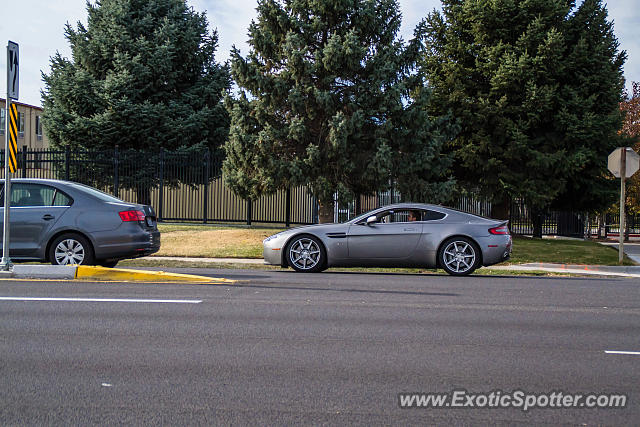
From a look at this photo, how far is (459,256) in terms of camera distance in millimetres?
12016

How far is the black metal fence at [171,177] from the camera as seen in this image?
23.2m

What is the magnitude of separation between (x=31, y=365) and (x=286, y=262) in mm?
7417

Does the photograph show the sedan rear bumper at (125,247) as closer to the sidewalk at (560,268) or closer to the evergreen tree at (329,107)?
the sidewalk at (560,268)

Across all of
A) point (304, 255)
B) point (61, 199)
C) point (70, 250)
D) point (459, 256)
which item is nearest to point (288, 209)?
point (304, 255)

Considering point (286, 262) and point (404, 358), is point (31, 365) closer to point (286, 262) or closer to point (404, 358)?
point (404, 358)

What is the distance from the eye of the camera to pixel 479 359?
538 centimetres

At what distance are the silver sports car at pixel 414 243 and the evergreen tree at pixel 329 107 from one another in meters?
6.18

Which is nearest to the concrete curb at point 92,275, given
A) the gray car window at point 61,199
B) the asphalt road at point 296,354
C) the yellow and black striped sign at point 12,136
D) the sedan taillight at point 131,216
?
the asphalt road at point 296,354

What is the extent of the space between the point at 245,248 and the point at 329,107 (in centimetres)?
483

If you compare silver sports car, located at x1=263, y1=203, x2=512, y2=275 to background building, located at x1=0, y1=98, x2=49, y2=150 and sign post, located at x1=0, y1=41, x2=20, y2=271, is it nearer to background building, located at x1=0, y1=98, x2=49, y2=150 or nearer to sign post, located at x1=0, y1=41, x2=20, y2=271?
sign post, located at x1=0, y1=41, x2=20, y2=271

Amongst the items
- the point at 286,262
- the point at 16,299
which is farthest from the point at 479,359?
the point at 286,262

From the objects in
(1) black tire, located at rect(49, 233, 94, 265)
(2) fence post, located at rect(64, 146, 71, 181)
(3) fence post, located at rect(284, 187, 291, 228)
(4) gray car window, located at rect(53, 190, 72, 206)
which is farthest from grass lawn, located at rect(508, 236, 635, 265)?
(2) fence post, located at rect(64, 146, 71, 181)

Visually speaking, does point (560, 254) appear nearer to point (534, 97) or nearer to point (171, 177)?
point (534, 97)

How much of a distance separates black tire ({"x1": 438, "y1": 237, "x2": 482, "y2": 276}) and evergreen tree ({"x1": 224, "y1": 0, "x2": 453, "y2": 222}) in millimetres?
6449
